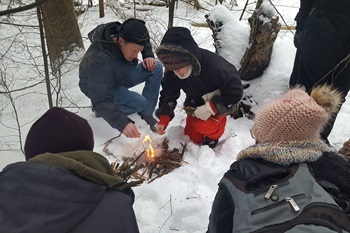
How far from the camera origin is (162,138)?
363 cm

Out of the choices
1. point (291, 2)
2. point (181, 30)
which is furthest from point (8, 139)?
point (291, 2)

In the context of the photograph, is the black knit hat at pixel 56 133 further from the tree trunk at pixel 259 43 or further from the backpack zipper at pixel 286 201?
the tree trunk at pixel 259 43

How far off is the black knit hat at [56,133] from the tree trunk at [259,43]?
317cm

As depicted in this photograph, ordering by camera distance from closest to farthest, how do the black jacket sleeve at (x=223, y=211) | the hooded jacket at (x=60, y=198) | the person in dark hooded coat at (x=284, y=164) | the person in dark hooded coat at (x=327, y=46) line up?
the hooded jacket at (x=60, y=198) < the person in dark hooded coat at (x=284, y=164) < the black jacket sleeve at (x=223, y=211) < the person in dark hooded coat at (x=327, y=46)

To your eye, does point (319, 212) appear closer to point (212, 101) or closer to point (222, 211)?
point (222, 211)

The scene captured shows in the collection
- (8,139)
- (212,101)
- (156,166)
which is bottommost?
(8,139)

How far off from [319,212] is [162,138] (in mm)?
2579

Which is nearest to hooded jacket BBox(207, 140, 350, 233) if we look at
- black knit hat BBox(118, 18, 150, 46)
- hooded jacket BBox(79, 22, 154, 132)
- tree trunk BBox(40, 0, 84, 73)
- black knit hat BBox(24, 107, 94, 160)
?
black knit hat BBox(24, 107, 94, 160)

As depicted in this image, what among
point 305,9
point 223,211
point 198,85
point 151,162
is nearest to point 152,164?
point 151,162

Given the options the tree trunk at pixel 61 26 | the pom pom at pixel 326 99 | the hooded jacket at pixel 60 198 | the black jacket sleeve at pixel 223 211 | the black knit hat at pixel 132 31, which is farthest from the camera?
the tree trunk at pixel 61 26

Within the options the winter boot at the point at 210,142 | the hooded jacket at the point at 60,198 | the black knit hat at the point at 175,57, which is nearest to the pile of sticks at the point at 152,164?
the winter boot at the point at 210,142

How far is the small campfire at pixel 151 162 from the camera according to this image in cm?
307

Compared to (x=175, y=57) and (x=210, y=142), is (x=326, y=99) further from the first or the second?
(x=210, y=142)

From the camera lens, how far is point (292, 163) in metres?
1.36
